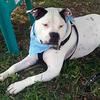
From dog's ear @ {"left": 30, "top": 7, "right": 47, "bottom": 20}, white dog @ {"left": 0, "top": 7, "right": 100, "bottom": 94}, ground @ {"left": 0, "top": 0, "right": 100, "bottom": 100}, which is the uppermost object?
dog's ear @ {"left": 30, "top": 7, "right": 47, "bottom": 20}

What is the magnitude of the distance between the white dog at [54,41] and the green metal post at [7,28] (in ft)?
1.11

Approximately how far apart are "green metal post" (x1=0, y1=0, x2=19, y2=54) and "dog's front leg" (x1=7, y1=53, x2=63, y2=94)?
2.34 feet

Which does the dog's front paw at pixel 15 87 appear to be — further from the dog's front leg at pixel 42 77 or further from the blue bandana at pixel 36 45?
the blue bandana at pixel 36 45

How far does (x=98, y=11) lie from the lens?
230 inches

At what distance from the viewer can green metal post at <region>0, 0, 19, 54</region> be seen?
4438 millimetres

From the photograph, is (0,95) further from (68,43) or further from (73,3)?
(73,3)

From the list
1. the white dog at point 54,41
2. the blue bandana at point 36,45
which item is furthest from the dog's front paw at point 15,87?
the blue bandana at point 36,45

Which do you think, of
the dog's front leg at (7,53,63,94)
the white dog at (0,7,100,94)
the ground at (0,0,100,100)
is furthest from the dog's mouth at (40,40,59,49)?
the ground at (0,0,100,100)

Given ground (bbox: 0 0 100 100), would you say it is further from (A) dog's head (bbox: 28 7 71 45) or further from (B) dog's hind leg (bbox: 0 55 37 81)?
(A) dog's head (bbox: 28 7 71 45)

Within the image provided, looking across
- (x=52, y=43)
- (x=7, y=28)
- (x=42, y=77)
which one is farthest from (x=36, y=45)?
(x=7, y=28)

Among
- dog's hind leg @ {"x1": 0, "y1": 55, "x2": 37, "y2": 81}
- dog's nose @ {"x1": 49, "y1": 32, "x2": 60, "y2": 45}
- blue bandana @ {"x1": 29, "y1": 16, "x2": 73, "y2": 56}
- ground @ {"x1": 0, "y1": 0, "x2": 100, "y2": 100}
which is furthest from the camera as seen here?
dog's hind leg @ {"x1": 0, "y1": 55, "x2": 37, "y2": 81}

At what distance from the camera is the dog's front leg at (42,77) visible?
13.5 ft

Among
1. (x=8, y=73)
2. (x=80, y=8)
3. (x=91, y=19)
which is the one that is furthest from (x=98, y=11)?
(x=8, y=73)

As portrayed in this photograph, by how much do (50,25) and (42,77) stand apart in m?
0.60
